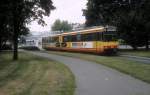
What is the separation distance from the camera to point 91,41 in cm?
4344

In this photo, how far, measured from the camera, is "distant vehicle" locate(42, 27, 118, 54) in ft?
136

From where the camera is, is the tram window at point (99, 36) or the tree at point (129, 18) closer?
the tram window at point (99, 36)

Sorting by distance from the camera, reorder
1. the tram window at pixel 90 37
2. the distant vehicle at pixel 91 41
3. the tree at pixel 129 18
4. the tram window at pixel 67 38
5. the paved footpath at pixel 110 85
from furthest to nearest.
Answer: the tram window at pixel 67 38 → the tree at pixel 129 18 → the tram window at pixel 90 37 → the distant vehicle at pixel 91 41 → the paved footpath at pixel 110 85

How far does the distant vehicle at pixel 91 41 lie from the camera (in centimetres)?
4153

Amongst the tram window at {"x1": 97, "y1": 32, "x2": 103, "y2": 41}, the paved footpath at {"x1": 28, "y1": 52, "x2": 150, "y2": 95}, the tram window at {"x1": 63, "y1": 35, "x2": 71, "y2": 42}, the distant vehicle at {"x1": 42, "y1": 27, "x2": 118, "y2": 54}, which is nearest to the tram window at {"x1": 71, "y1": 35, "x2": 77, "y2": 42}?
the distant vehicle at {"x1": 42, "y1": 27, "x2": 118, "y2": 54}

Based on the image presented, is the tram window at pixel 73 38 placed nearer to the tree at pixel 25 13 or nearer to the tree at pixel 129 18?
the tree at pixel 129 18

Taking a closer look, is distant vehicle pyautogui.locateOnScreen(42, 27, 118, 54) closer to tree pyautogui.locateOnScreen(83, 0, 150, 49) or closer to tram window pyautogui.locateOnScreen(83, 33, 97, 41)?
tram window pyautogui.locateOnScreen(83, 33, 97, 41)

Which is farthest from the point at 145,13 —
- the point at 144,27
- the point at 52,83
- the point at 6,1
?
the point at 52,83

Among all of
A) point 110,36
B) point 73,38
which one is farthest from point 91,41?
point 73,38

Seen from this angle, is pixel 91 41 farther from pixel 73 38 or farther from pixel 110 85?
pixel 110 85

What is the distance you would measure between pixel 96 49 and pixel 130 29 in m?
11.2

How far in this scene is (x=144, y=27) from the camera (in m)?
51.5

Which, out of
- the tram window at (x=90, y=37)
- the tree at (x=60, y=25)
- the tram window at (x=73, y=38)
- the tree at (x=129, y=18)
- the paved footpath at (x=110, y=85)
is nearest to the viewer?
the paved footpath at (x=110, y=85)

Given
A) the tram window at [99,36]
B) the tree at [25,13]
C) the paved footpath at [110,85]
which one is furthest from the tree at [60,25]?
the paved footpath at [110,85]
